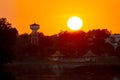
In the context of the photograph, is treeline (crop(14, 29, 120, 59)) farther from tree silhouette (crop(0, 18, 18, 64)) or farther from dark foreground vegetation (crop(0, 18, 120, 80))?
tree silhouette (crop(0, 18, 18, 64))

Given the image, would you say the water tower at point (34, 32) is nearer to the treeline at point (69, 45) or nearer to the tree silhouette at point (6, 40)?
the treeline at point (69, 45)

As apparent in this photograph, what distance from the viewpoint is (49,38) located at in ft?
471

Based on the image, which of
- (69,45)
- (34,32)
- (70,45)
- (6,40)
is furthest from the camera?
(34,32)

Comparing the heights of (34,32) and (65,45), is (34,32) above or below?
above

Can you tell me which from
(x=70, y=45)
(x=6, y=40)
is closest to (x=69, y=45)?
(x=70, y=45)

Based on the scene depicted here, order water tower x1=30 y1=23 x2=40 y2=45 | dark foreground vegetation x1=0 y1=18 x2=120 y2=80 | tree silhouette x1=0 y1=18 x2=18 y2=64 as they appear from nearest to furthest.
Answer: tree silhouette x1=0 y1=18 x2=18 y2=64 < dark foreground vegetation x1=0 y1=18 x2=120 y2=80 < water tower x1=30 y1=23 x2=40 y2=45

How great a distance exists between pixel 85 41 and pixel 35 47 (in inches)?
668

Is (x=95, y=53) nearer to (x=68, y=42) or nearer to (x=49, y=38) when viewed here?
(x=68, y=42)

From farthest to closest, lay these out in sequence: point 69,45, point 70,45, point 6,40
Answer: point 69,45, point 70,45, point 6,40

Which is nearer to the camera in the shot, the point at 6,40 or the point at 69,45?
the point at 6,40

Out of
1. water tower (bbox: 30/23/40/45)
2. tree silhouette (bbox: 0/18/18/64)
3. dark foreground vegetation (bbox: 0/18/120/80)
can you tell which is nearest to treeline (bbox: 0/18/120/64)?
dark foreground vegetation (bbox: 0/18/120/80)

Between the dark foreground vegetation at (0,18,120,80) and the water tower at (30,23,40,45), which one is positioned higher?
the water tower at (30,23,40,45)

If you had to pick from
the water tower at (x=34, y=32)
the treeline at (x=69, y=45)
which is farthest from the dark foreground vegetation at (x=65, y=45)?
the water tower at (x=34, y=32)

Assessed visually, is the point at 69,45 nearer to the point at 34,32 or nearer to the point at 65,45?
the point at 65,45
